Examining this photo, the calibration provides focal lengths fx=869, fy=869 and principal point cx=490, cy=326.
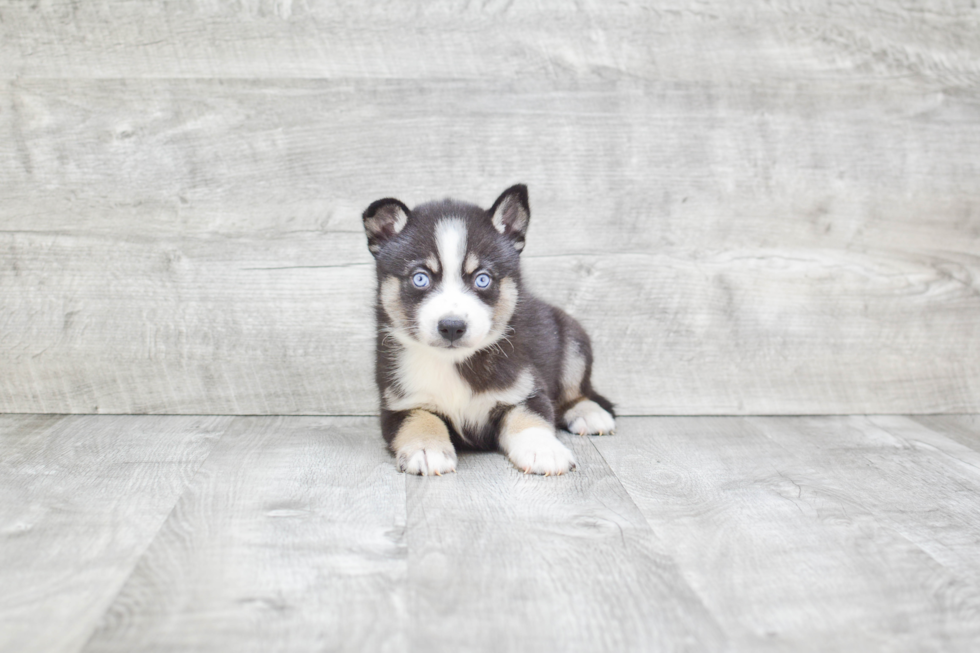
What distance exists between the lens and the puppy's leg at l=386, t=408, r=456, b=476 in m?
2.77

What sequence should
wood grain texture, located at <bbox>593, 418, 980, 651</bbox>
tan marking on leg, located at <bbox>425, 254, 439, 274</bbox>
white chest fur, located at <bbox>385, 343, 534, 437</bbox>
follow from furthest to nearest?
white chest fur, located at <bbox>385, 343, 534, 437</bbox> < tan marking on leg, located at <bbox>425, 254, 439, 274</bbox> < wood grain texture, located at <bbox>593, 418, 980, 651</bbox>

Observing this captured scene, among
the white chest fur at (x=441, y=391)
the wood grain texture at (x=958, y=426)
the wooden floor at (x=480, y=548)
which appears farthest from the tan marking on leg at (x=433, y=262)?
the wood grain texture at (x=958, y=426)

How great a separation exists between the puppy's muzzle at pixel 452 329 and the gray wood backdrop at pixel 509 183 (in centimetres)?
106

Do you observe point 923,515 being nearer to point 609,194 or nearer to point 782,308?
point 782,308

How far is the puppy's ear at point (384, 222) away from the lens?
2951mm

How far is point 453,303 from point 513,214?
463 millimetres

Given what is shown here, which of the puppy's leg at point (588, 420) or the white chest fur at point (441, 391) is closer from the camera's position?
the white chest fur at point (441, 391)

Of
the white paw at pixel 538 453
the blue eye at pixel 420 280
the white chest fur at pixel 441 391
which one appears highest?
the blue eye at pixel 420 280

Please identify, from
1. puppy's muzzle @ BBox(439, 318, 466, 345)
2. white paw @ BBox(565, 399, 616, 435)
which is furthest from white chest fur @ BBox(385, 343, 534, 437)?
white paw @ BBox(565, 399, 616, 435)

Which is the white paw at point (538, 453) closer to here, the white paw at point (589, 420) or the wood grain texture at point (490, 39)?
the white paw at point (589, 420)

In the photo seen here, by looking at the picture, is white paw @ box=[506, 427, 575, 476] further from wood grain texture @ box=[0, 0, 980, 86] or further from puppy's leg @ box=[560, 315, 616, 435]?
wood grain texture @ box=[0, 0, 980, 86]

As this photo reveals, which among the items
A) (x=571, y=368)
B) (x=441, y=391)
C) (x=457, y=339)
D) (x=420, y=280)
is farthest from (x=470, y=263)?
(x=571, y=368)

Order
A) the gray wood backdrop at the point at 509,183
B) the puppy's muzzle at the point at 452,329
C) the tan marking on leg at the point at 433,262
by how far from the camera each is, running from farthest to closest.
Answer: the gray wood backdrop at the point at 509,183 → the tan marking on leg at the point at 433,262 → the puppy's muzzle at the point at 452,329

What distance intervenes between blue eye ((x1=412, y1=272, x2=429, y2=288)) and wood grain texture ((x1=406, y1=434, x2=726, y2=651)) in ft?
2.08
